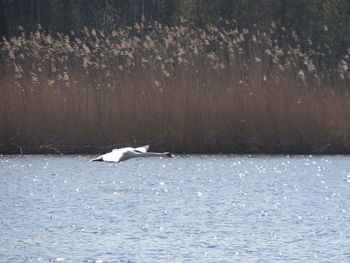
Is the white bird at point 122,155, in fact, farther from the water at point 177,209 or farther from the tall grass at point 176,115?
the tall grass at point 176,115

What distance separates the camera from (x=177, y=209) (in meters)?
10.5

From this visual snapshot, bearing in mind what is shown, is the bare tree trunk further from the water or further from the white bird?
the white bird

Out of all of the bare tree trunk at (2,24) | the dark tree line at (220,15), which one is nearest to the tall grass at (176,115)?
the bare tree trunk at (2,24)

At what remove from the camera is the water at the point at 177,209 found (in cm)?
820

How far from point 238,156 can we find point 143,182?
2.88m

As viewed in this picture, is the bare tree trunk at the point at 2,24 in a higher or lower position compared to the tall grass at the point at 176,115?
higher

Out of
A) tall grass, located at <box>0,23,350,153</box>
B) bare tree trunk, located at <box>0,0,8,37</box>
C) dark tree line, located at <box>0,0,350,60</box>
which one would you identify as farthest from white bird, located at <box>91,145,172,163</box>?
dark tree line, located at <box>0,0,350,60</box>

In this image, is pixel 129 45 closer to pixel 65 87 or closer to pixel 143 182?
pixel 65 87

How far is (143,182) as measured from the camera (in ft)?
42.2

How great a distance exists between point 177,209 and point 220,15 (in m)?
19.8

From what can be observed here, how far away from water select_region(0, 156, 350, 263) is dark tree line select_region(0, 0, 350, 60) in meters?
13.7

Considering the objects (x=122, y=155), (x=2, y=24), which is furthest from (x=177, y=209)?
(x=2, y=24)

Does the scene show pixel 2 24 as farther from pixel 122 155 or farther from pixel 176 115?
pixel 122 155

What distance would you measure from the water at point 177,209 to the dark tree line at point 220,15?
1373 cm
